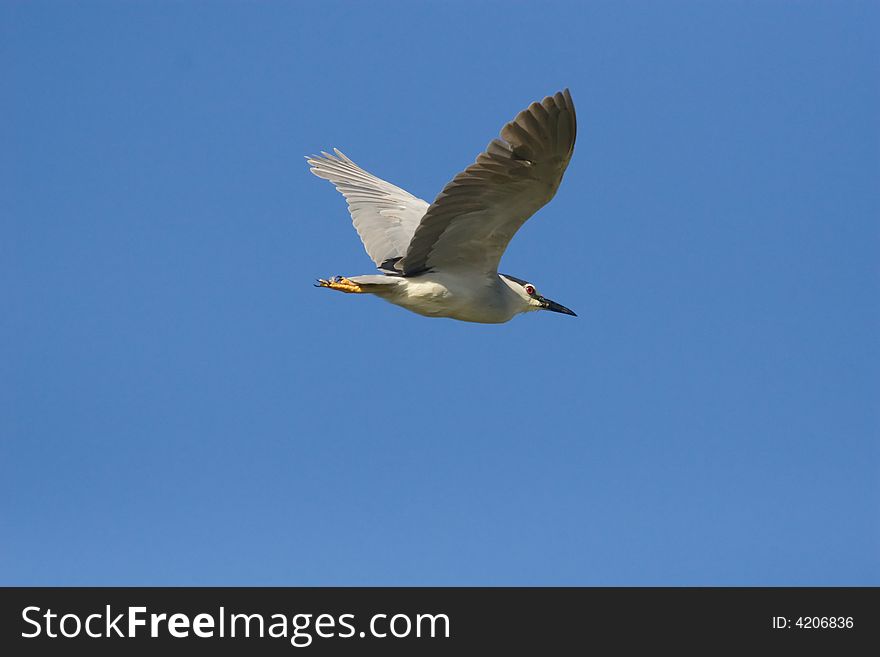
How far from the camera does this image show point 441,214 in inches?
453

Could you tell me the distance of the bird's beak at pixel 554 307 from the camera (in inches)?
548

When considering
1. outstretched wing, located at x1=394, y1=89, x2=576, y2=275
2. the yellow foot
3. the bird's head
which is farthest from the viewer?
the bird's head

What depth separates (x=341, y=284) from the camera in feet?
39.2

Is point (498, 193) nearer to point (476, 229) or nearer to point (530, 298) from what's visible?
point (476, 229)

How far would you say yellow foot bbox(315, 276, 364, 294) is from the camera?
39.2 feet

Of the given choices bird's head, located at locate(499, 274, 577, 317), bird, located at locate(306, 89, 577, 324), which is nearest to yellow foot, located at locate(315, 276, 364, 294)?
bird, located at locate(306, 89, 577, 324)

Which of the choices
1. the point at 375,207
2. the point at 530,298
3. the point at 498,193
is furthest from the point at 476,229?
the point at 375,207

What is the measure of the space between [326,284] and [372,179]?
4.32m

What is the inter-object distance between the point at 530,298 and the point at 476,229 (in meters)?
2.06

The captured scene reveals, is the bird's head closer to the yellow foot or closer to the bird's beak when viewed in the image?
the bird's beak

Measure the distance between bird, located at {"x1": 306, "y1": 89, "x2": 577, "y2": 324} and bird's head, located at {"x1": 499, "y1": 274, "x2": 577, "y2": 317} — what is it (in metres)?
0.01

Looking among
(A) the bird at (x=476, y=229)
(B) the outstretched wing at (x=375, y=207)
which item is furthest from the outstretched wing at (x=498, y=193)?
(B) the outstretched wing at (x=375, y=207)
